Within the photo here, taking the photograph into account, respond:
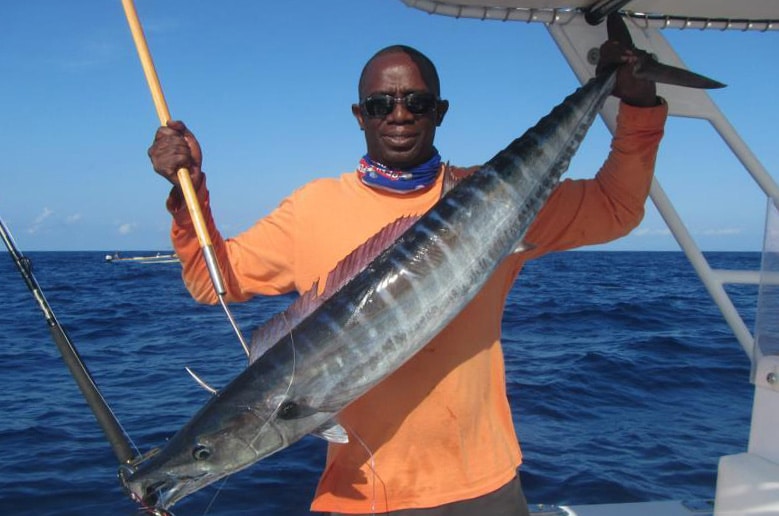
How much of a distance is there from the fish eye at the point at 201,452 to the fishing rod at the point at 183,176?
24 cm

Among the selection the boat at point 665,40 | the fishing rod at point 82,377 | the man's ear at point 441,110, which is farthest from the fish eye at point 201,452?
the boat at point 665,40

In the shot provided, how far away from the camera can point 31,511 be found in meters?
5.50

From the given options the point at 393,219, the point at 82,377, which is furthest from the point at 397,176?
the point at 82,377

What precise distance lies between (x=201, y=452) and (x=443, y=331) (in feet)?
2.96

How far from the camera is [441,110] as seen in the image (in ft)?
8.52

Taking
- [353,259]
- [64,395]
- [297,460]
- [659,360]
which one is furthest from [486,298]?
[659,360]

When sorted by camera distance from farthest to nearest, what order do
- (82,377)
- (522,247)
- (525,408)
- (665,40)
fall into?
(525,408) → (665,40) → (82,377) → (522,247)

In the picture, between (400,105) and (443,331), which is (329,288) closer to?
(443,331)

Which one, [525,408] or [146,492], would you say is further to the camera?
[525,408]

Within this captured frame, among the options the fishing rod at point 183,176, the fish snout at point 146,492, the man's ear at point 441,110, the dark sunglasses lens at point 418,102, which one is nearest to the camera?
the fish snout at point 146,492

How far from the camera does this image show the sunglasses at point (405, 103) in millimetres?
2441

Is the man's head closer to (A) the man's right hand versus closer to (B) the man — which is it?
(B) the man

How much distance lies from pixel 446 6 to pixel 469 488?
241 cm

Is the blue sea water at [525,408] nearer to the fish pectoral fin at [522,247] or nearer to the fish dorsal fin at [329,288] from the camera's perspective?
the fish dorsal fin at [329,288]
